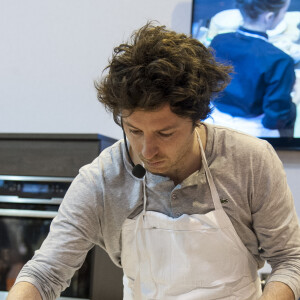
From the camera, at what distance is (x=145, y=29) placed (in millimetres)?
1003

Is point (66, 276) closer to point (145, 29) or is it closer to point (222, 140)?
point (222, 140)

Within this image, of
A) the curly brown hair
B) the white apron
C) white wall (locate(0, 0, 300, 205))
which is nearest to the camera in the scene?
the curly brown hair

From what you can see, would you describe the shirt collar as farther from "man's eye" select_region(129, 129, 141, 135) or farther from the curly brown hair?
"man's eye" select_region(129, 129, 141, 135)

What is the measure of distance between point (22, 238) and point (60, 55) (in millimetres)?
958

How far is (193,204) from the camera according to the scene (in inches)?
45.1

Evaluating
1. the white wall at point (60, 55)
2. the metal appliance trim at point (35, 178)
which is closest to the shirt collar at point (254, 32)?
the white wall at point (60, 55)

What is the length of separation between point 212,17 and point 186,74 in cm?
133

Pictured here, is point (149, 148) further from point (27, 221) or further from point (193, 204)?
point (27, 221)

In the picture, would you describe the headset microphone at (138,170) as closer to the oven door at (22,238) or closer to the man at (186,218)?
the man at (186,218)

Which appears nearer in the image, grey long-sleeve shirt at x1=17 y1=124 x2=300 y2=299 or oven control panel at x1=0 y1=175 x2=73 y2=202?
grey long-sleeve shirt at x1=17 y1=124 x2=300 y2=299

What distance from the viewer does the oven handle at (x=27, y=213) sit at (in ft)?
6.65

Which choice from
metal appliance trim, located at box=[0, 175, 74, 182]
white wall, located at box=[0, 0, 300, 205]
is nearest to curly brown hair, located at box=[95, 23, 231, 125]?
metal appliance trim, located at box=[0, 175, 74, 182]

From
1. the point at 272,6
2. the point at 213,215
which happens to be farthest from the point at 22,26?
the point at 213,215

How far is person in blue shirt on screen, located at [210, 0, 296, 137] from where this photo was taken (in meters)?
2.05
